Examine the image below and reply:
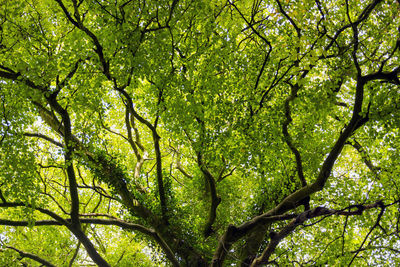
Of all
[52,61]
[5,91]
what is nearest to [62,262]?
[5,91]

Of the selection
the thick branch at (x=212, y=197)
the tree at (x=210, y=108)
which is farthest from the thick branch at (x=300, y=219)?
the thick branch at (x=212, y=197)

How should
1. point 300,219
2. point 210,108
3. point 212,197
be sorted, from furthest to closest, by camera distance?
point 212,197 < point 210,108 < point 300,219

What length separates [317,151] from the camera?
11477 millimetres

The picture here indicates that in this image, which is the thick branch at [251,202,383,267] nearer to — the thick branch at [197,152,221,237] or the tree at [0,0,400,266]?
the tree at [0,0,400,266]

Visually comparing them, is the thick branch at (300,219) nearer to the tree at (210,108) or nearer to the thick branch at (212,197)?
the tree at (210,108)

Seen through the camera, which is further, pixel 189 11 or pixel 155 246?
pixel 155 246

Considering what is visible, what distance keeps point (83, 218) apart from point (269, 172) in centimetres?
572

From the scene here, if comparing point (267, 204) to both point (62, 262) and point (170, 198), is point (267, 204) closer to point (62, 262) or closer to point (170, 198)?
point (170, 198)

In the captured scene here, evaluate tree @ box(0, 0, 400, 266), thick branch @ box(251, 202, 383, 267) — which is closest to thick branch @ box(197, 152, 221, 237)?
tree @ box(0, 0, 400, 266)

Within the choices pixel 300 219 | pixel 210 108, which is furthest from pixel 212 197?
pixel 300 219

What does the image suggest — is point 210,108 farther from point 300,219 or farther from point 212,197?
point 300,219

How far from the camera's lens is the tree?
746 cm

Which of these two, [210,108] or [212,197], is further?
[212,197]

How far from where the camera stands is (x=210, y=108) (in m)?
9.90
